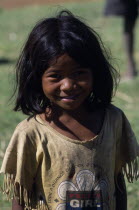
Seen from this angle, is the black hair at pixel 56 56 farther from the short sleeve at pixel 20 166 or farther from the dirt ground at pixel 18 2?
the dirt ground at pixel 18 2

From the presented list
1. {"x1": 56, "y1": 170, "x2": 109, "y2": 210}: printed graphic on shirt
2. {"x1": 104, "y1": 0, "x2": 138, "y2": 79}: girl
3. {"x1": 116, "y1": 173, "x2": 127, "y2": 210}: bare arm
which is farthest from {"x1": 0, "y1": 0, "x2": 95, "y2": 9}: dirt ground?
{"x1": 56, "y1": 170, "x2": 109, "y2": 210}: printed graphic on shirt

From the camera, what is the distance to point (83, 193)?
2.86 metres

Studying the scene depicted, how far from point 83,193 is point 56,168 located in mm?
185

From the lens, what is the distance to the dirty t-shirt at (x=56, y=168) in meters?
2.80

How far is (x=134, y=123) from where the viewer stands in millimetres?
5992

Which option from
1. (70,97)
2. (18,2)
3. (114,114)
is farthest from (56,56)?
(18,2)

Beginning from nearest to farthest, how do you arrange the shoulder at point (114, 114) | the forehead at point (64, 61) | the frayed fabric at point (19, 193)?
1. the forehead at point (64, 61)
2. the frayed fabric at point (19, 193)
3. the shoulder at point (114, 114)

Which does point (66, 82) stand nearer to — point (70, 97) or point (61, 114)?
point (70, 97)

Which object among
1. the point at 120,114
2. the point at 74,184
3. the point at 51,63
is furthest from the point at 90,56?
the point at 74,184

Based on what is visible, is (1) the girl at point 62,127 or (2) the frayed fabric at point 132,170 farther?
(2) the frayed fabric at point 132,170

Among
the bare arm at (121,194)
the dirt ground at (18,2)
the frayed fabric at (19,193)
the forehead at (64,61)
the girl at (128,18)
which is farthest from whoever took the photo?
the dirt ground at (18,2)

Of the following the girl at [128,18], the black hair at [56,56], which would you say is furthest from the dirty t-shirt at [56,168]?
the girl at [128,18]

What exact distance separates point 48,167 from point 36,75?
45 centimetres

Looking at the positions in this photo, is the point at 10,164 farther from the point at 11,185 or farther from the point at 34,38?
the point at 34,38
